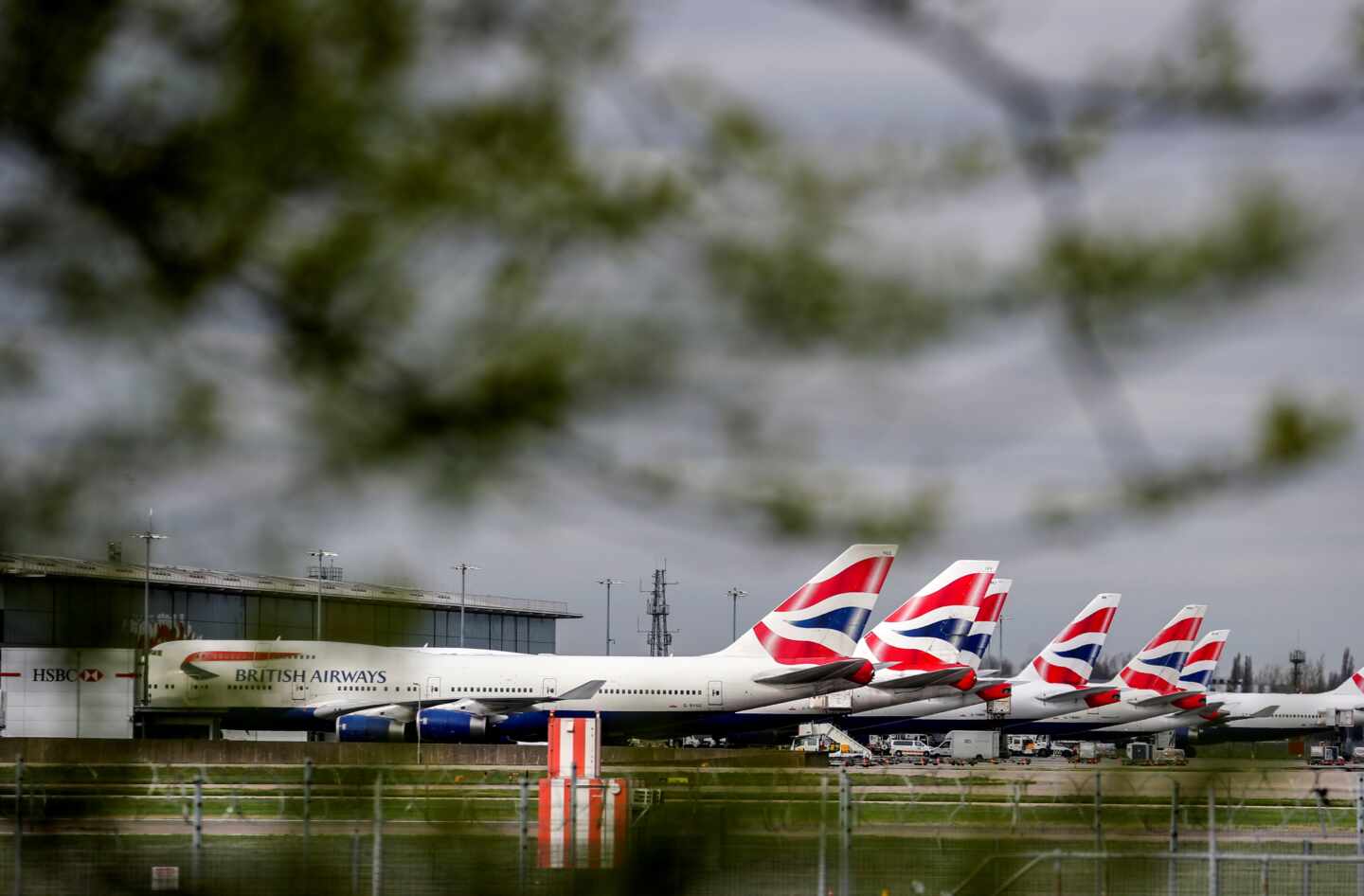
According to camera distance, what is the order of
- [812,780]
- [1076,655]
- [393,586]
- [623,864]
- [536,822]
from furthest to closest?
[1076,655], [812,780], [536,822], [623,864], [393,586]

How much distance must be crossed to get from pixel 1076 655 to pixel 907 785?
30820mm

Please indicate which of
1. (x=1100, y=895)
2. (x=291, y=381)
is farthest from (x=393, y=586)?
(x=1100, y=895)

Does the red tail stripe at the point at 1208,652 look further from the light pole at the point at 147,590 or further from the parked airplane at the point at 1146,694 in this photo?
the light pole at the point at 147,590

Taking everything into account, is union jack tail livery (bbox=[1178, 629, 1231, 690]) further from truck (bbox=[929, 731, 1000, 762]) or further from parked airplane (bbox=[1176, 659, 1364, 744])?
truck (bbox=[929, 731, 1000, 762])

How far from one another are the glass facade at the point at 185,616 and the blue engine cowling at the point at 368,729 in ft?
98.2

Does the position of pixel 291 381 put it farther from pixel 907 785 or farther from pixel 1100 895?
pixel 907 785

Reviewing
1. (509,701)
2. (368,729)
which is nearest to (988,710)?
(509,701)

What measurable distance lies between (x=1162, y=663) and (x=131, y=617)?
56.2 m

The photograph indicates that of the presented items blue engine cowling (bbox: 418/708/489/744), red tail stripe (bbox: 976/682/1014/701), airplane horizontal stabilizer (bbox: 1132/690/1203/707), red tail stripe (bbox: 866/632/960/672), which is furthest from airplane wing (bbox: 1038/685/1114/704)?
blue engine cowling (bbox: 418/708/489/744)

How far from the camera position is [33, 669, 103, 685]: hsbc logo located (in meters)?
3.56

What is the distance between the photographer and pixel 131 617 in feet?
11.5

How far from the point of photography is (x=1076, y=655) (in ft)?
177

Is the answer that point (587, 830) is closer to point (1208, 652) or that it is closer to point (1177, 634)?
point (1177, 634)

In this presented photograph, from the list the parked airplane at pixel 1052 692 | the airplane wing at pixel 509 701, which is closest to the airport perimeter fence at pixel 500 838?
the airplane wing at pixel 509 701
